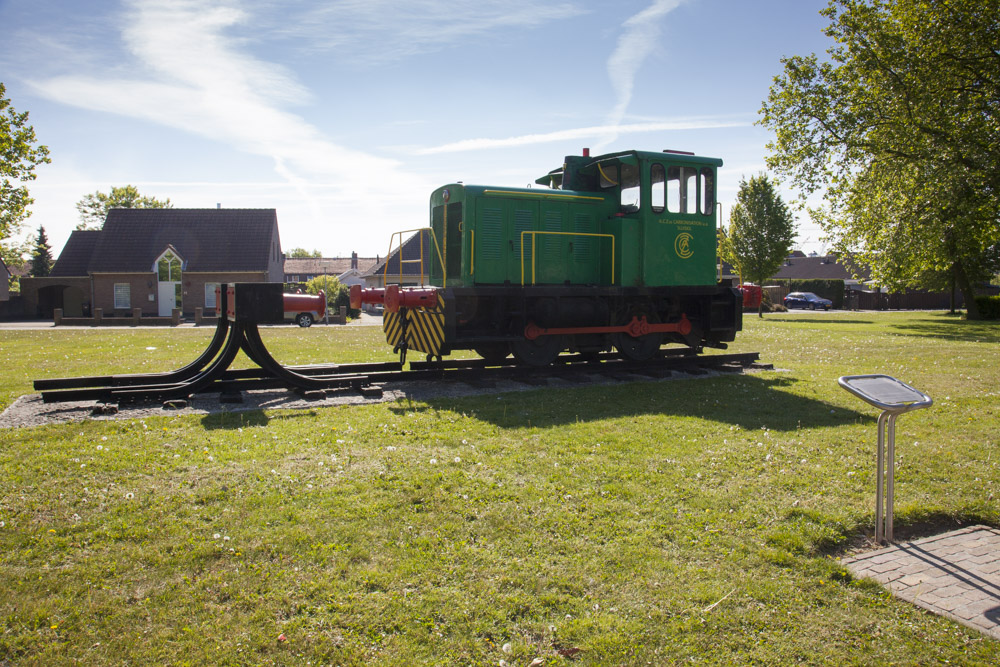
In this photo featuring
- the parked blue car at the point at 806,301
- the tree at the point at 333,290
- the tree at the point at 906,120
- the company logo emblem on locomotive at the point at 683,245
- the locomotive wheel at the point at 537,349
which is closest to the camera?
the locomotive wheel at the point at 537,349

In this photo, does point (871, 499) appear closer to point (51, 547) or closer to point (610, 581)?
point (610, 581)

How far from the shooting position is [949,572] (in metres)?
4.21

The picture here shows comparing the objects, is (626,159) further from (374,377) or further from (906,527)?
(906,527)

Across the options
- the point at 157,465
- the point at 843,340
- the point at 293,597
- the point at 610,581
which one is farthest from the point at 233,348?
the point at 843,340

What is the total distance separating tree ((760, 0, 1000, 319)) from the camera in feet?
69.4

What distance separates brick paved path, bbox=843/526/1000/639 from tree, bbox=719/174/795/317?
145 feet

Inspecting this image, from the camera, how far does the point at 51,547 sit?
4.30 metres

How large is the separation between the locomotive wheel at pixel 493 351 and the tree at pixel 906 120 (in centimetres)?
1739

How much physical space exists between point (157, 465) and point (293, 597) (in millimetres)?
3056

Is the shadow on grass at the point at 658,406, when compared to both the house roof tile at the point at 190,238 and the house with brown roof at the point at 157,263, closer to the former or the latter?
the house with brown roof at the point at 157,263

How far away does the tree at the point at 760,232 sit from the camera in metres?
46.7

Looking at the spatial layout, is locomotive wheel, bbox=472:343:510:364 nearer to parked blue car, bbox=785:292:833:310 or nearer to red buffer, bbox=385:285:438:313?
red buffer, bbox=385:285:438:313

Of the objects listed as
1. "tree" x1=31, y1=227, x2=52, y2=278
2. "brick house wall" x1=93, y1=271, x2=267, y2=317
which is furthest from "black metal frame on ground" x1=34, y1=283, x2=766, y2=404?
"tree" x1=31, y1=227, x2=52, y2=278

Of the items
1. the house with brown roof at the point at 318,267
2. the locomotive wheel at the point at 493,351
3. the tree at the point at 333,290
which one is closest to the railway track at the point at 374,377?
the locomotive wheel at the point at 493,351
